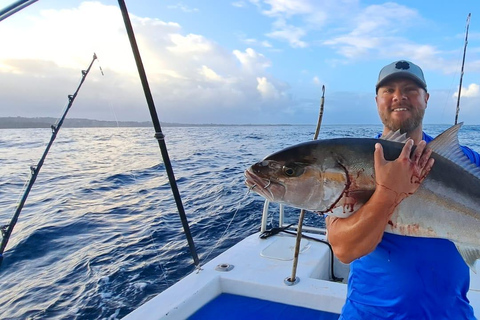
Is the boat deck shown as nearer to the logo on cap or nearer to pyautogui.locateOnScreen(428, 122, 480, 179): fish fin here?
pyautogui.locateOnScreen(428, 122, 480, 179): fish fin

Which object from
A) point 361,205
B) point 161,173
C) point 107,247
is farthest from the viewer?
point 161,173

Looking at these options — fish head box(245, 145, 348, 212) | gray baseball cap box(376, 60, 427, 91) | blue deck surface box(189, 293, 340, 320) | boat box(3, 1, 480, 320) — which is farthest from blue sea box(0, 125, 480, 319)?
fish head box(245, 145, 348, 212)

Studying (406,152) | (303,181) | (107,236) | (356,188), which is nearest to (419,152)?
(406,152)

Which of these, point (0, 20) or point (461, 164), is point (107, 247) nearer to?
point (0, 20)

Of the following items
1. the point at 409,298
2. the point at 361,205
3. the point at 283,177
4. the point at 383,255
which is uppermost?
the point at 283,177

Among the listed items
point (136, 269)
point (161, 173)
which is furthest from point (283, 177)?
point (161, 173)

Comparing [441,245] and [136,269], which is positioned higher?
[441,245]

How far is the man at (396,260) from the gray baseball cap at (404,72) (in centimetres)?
71

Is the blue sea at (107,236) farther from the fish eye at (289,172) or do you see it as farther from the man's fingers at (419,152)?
the man's fingers at (419,152)

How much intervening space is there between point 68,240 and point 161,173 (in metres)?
8.62

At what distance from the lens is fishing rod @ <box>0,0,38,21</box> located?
8.28 ft

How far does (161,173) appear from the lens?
17.2m

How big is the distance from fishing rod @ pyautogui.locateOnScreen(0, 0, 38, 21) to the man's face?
3028mm

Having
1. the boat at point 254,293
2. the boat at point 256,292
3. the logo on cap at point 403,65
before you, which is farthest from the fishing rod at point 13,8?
the logo on cap at point 403,65
